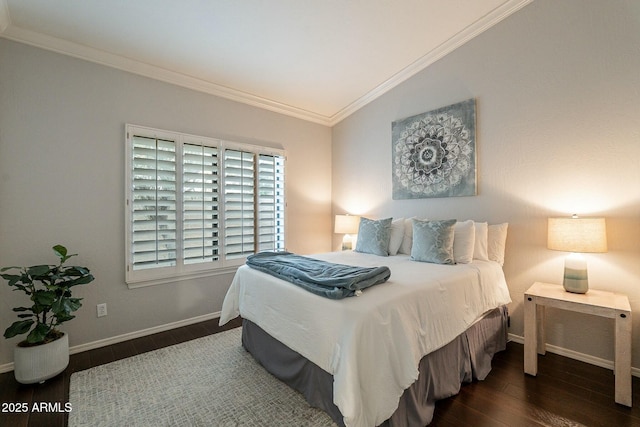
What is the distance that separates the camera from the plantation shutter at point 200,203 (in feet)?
10.3

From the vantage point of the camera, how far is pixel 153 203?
294cm

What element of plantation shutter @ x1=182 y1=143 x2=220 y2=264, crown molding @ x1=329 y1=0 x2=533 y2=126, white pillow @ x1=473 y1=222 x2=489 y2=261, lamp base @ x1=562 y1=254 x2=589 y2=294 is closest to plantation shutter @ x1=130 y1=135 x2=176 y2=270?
plantation shutter @ x1=182 y1=143 x2=220 y2=264

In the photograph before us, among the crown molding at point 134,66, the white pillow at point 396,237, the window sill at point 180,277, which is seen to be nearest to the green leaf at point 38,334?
the window sill at point 180,277

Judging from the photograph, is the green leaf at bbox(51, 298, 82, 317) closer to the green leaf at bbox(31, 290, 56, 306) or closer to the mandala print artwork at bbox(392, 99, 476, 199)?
the green leaf at bbox(31, 290, 56, 306)

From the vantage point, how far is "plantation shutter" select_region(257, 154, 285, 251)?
3797mm

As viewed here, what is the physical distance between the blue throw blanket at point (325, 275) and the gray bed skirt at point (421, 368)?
1.63 ft

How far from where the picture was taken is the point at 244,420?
5.58 feet

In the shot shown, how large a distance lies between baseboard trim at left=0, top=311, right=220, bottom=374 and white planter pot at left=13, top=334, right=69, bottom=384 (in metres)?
0.47

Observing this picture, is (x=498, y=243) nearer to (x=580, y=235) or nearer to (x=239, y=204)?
(x=580, y=235)

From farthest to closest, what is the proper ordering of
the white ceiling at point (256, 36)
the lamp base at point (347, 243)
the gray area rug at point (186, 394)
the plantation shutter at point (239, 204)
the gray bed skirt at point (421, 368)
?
the lamp base at point (347, 243) < the plantation shutter at point (239, 204) < the white ceiling at point (256, 36) < the gray area rug at point (186, 394) < the gray bed skirt at point (421, 368)

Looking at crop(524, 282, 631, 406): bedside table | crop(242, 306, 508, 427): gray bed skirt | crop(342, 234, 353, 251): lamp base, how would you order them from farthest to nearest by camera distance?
crop(342, 234, 353, 251): lamp base
crop(524, 282, 631, 406): bedside table
crop(242, 306, 508, 427): gray bed skirt

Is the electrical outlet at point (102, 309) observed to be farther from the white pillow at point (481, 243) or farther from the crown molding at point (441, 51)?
the crown molding at point (441, 51)

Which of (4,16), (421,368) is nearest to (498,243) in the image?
(421,368)

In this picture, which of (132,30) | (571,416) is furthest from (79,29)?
(571,416)
